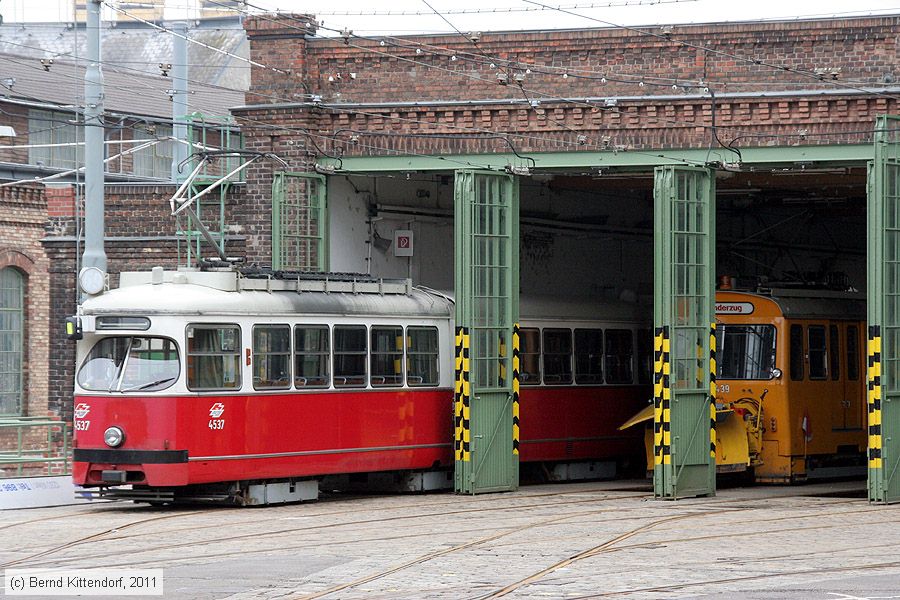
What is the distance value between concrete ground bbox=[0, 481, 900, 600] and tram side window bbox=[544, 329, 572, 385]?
3045mm

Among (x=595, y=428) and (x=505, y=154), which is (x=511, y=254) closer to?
(x=505, y=154)

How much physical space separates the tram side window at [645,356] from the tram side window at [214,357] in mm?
8729

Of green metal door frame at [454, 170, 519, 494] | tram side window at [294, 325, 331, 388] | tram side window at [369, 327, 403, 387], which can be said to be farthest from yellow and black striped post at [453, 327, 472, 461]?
tram side window at [294, 325, 331, 388]

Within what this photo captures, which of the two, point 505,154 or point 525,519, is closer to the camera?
point 525,519

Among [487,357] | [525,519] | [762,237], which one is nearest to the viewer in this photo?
[525,519]

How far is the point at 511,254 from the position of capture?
22.0 metres

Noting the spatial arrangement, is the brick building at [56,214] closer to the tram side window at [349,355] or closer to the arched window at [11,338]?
the arched window at [11,338]

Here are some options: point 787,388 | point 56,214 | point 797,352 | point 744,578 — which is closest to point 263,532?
point 744,578

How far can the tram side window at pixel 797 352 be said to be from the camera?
2364 cm

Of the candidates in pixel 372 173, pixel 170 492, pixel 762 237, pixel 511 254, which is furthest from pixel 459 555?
pixel 762 237

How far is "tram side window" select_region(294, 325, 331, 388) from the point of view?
19.7 metres

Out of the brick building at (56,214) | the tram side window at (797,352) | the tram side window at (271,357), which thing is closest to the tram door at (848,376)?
the tram side window at (797,352)

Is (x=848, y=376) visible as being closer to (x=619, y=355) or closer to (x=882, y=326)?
(x=619, y=355)

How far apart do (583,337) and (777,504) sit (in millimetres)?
5432
